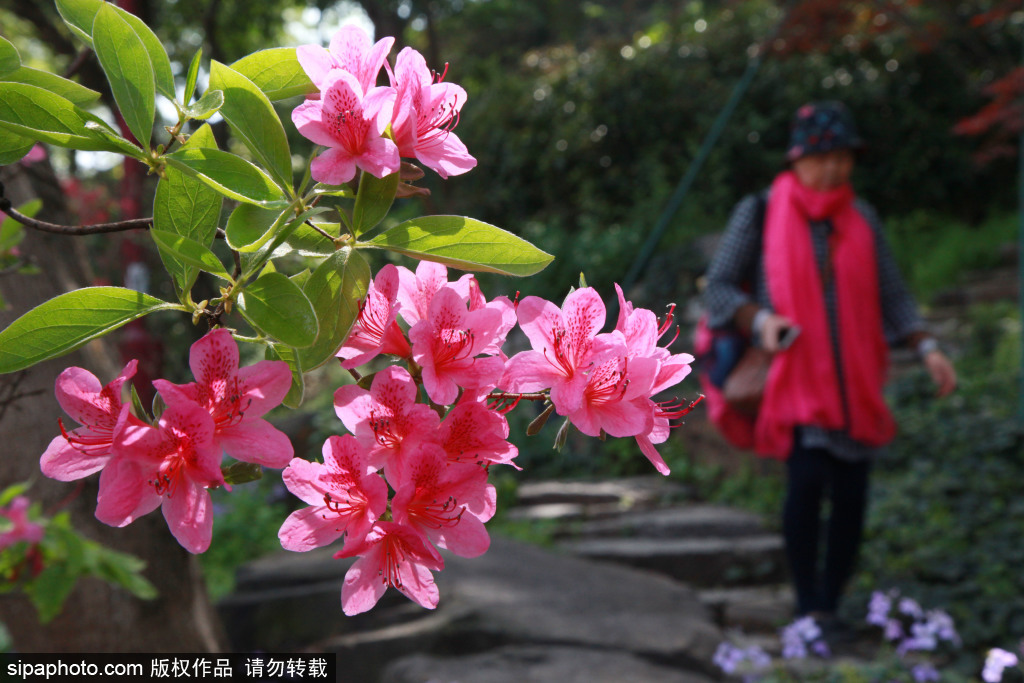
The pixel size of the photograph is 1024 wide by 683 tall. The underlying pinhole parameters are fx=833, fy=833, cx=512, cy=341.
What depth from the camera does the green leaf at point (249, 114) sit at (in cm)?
56

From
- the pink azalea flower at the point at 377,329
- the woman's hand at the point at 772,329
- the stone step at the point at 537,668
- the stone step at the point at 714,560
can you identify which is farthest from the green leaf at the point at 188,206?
the stone step at the point at 714,560

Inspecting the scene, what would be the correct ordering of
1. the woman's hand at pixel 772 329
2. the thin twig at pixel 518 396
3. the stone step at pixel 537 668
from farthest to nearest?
the woman's hand at pixel 772 329
the stone step at pixel 537 668
the thin twig at pixel 518 396

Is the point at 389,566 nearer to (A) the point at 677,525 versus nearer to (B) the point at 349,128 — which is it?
(B) the point at 349,128

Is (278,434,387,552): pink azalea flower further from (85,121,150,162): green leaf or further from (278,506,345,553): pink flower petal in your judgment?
(85,121,150,162): green leaf

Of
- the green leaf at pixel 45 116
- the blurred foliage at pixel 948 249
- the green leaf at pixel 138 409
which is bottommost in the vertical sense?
the blurred foliage at pixel 948 249

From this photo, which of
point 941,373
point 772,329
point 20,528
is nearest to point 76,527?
point 20,528

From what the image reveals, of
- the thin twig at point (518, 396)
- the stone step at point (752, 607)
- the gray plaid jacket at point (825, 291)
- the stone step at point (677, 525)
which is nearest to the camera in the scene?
the thin twig at point (518, 396)

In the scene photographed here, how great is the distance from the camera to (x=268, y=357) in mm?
599

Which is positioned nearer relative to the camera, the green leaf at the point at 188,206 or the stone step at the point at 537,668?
the green leaf at the point at 188,206

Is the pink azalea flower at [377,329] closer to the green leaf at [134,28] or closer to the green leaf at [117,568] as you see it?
the green leaf at [134,28]

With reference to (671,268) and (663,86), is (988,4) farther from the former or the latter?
(671,268)

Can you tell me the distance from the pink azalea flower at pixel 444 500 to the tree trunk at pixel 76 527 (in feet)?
3.19

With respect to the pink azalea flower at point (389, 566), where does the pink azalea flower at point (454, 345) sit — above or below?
above

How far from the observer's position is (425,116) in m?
0.63
